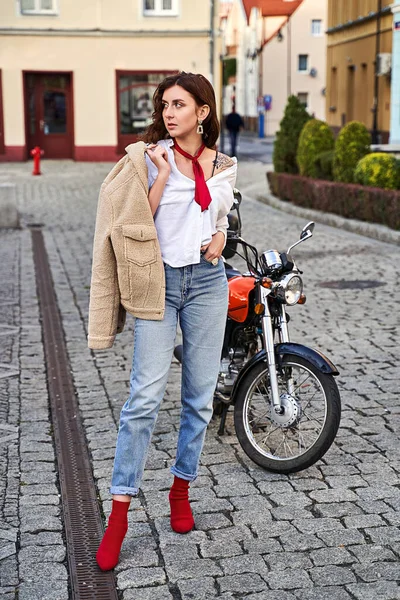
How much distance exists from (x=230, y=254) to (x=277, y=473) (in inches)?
49.1

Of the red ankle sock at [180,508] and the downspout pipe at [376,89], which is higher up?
the downspout pipe at [376,89]

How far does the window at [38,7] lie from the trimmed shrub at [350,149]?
18.5m

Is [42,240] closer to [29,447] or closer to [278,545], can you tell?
[29,447]

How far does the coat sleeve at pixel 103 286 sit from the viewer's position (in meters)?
3.81

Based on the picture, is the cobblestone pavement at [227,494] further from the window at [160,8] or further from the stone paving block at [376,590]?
the window at [160,8]

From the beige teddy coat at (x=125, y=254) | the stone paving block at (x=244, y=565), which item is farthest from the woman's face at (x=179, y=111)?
the stone paving block at (x=244, y=565)

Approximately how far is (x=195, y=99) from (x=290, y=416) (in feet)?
5.71

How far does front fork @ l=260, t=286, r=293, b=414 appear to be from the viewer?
15.7 feet

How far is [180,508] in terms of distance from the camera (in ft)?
14.0

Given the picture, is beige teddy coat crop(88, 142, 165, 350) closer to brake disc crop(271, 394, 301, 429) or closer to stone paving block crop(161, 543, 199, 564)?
stone paving block crop(161, 543, 199, 564)

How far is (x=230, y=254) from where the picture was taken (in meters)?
5.47

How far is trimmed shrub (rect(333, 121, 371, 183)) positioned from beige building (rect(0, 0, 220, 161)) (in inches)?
661

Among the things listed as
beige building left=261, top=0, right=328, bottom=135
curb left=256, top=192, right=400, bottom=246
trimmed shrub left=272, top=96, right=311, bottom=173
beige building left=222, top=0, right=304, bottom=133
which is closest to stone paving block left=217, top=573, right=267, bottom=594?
curb left=256, top=192, right=400, bottom=246

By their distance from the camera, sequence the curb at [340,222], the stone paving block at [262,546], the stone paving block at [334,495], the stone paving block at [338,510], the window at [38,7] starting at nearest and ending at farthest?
the stone paving block at [262,546] < the stone paving block at [338,510] < the stone paving block at [334,495] < the curb at [340,222] < the window at [38,7]
